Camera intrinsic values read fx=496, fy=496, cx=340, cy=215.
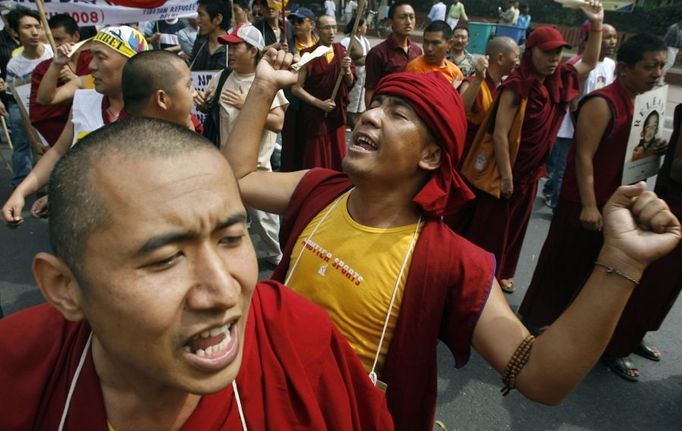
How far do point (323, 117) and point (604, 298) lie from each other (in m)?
4.16

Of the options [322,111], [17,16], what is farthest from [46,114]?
[322,111]

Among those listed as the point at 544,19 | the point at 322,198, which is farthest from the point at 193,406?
the point at 544,19

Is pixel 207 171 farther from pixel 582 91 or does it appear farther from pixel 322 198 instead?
pixel 582 91

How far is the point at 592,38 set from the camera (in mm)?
3461

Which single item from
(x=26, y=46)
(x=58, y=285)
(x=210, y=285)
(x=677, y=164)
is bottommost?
(x=26, y=46)

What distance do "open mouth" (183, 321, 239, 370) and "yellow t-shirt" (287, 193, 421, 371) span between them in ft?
2.23

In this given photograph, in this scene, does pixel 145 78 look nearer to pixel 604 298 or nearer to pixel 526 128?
pixel 604 298

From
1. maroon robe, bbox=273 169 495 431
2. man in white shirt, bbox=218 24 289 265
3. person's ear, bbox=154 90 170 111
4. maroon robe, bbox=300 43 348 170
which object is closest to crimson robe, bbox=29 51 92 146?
man in white shirt, bbox=218 24 289 265

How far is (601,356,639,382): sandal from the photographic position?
10.3ft

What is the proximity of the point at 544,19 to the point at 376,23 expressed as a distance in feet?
29.8

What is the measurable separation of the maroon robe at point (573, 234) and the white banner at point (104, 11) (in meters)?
3.72

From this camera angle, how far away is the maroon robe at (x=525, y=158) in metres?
3.56

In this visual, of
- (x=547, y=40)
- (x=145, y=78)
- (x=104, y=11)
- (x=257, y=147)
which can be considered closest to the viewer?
(x=257, y=147)

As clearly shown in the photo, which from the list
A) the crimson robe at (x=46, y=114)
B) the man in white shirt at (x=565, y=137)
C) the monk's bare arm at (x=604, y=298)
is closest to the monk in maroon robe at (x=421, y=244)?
the monk's bare arm at (x=604, y=298)
